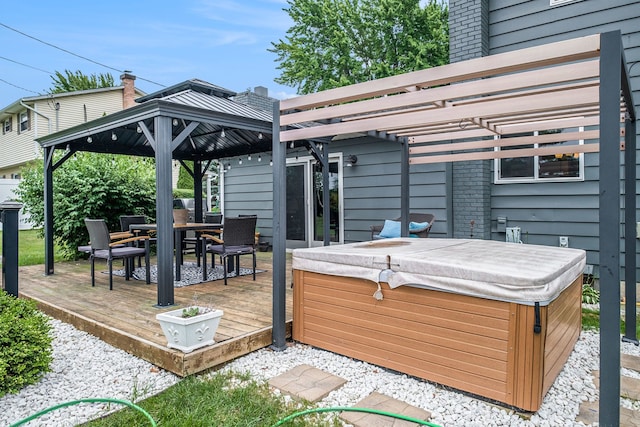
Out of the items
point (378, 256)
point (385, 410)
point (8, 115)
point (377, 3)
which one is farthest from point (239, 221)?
point (8, 115)

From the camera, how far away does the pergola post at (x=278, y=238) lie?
3195mm

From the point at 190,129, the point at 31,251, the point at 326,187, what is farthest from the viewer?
the point at 31,251

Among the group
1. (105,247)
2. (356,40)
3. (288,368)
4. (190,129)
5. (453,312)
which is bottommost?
(288,368)

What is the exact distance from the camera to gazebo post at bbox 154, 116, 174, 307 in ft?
12.6

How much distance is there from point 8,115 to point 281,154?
19690 mm

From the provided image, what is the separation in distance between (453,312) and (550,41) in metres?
4.60

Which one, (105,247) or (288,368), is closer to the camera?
(288,368)

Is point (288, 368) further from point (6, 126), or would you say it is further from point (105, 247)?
point (6, 126)

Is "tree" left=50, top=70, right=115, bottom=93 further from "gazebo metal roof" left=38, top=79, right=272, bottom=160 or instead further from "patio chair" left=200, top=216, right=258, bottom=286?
"patio chair" left=200, top=216, right=258, bottom=286

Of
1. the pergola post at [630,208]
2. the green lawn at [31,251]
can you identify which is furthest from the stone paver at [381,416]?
the green lawn at [31,251]

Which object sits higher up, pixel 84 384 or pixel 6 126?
pixel 6 126

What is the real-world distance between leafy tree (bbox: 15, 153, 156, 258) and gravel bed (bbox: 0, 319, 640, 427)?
14.8ft

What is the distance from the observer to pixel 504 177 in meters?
5.69

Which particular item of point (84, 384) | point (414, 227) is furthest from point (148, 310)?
point (414, 227)
